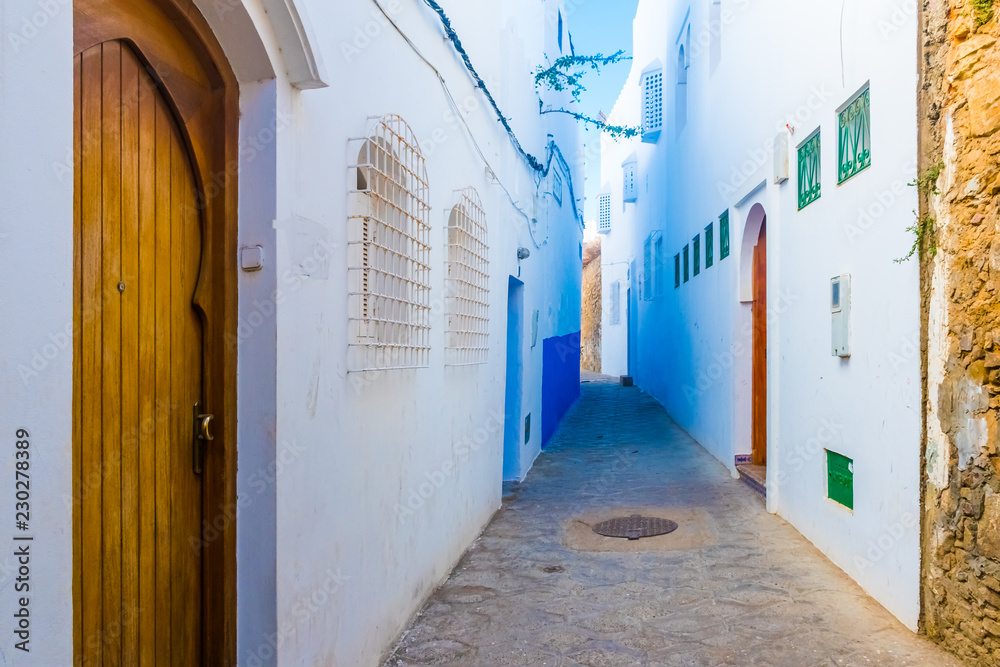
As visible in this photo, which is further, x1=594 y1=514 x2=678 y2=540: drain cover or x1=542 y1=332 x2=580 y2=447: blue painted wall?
x1=542 y1=332 x2=580 y2=447: blue painted wall

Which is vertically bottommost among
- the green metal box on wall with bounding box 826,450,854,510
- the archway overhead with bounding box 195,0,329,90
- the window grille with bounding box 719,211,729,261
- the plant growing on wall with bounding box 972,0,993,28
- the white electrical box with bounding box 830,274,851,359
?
the green metal box on wall with bounding box 826,450,854,510

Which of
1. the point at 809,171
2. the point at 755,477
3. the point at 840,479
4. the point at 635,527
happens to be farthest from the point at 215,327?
the point at 755,477

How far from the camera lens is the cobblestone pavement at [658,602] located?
3.46 m

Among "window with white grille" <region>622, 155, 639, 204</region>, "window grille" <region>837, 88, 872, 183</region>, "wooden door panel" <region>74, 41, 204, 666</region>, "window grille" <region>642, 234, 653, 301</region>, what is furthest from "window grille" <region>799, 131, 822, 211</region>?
"window with white grille" <region>622, 155, 639, 204</region>

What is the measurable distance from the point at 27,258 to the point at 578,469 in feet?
24.7

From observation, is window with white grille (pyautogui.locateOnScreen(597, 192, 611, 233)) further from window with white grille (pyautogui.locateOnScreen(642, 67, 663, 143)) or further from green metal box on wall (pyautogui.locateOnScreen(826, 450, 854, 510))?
green metal box on wall (pyautogui.locateOnScreen(826, 450, 854, 510))

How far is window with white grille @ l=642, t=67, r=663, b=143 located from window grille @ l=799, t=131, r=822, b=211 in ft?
27.2

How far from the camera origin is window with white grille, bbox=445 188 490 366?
→ 4.88 meters

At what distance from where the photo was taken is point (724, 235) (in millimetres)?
8133

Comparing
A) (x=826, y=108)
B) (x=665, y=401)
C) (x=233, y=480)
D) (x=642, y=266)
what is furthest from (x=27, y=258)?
(x=642, y=266)

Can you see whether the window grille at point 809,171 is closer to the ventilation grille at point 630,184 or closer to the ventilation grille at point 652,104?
the ventilation grille at point 652,104

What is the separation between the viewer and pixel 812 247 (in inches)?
206

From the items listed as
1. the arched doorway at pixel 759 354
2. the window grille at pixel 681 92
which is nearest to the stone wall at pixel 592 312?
the window grille at pixel 681 92

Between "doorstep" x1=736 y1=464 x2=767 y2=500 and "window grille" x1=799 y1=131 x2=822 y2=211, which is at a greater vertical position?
"window grille" x1=799 y1=131 x2=822 y2=211
